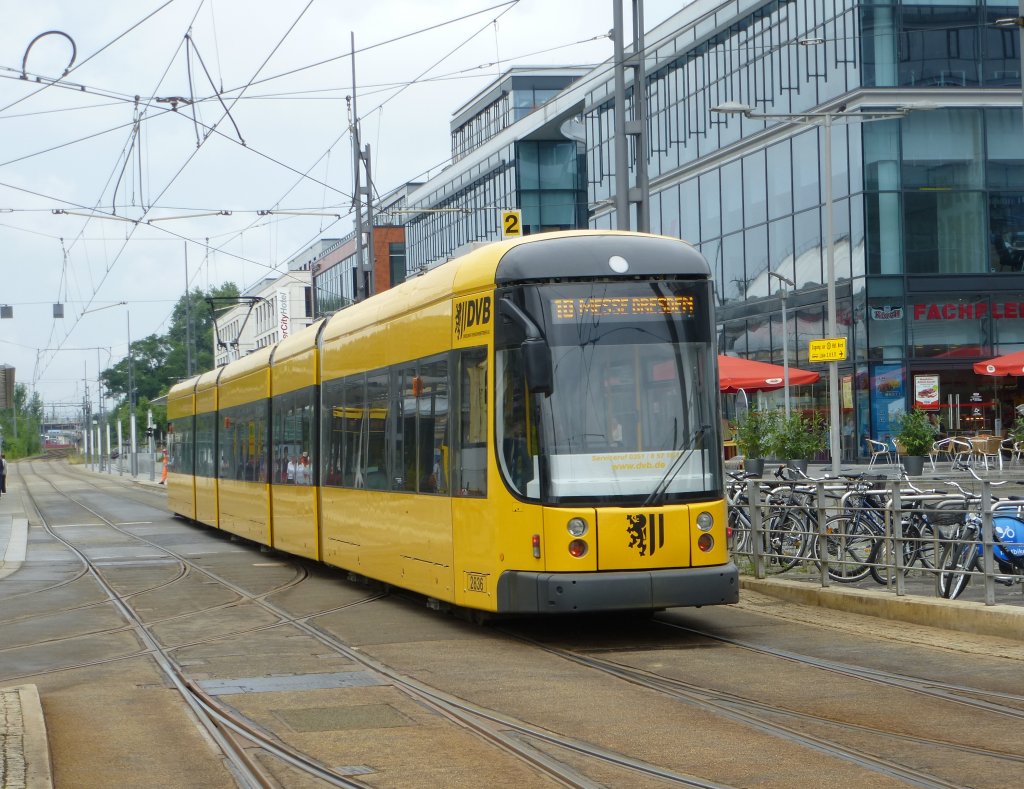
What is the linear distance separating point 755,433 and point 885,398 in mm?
10001

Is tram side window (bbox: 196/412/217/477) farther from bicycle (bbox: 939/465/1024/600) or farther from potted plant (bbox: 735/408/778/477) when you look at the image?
bicycle (bbox: 939/465/1024/600)

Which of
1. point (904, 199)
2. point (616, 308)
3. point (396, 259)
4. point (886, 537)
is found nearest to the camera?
point (616, 308)

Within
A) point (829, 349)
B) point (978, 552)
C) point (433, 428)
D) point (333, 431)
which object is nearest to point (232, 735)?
point (433, 428)

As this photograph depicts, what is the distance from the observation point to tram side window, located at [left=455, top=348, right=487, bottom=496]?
1185 centimetres

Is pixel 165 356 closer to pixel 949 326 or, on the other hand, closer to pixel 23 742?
pixel 949 326

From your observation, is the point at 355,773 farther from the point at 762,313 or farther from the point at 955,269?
the point at 762,313

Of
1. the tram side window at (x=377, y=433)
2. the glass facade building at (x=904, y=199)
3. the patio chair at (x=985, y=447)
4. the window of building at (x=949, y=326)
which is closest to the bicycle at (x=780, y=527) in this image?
the tram side window at (x=377, y=433)

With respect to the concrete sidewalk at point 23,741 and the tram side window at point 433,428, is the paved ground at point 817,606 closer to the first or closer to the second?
the concrete sidewalk at point 23,741

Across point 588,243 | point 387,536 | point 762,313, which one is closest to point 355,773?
point 588,243

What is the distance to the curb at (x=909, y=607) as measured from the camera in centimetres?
1105

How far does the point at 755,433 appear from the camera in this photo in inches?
1049

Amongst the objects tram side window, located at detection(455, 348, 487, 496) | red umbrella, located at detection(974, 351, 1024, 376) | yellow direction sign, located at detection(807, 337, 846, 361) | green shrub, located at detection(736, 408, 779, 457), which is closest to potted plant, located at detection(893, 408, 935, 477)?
red umbrella, located at detection(974, 351, 1024, 376)

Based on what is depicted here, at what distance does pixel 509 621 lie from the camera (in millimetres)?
13352

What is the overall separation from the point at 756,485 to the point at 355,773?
8894 millimetres
